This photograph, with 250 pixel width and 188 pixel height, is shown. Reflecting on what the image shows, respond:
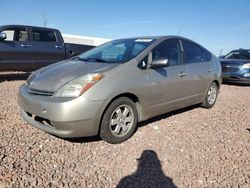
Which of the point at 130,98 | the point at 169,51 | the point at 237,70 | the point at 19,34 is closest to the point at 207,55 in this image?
the point at 169,51

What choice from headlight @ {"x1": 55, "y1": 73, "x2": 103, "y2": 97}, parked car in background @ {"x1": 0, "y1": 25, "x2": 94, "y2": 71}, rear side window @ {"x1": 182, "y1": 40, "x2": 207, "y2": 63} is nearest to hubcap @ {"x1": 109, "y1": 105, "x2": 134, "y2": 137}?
headlight @ {"x1": 55, "y1": 73, "x2": 103, "y2": 97}

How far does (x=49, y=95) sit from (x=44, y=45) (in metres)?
5.82

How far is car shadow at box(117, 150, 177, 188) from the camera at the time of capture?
294cm

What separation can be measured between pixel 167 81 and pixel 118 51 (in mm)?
977

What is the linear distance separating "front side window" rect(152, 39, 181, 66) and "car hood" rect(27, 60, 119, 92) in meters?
0.92

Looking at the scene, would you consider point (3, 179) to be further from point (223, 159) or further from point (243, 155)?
point (243, 155)

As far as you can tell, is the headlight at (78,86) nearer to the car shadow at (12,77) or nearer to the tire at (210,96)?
the tire at (210,96)

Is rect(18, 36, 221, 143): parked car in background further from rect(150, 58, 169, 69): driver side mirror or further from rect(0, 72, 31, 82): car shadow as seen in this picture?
rect(0, 72, 31, 82): car shadow

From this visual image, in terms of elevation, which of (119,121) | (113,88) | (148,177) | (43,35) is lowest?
(148,177)

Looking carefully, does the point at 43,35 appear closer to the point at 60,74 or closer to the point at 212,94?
the point at 60,74

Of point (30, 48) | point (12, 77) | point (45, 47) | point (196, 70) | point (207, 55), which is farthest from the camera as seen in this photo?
point (12, 77)

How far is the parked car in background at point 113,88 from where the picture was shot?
342 cm

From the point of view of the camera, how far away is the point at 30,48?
8.52 metres

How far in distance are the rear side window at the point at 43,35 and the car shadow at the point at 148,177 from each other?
22.1 ft
